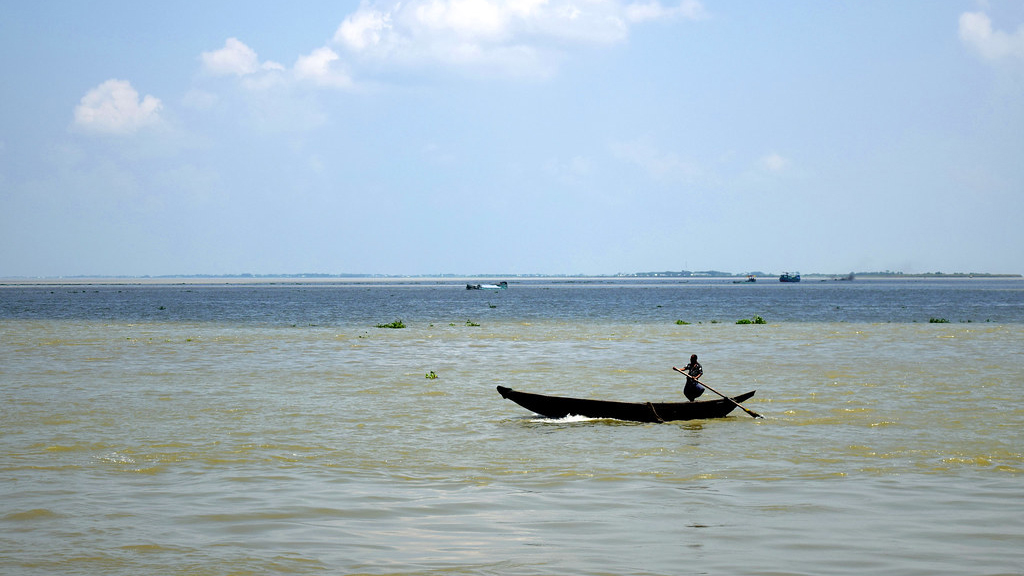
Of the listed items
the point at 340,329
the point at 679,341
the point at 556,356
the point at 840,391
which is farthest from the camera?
the point at 340,329

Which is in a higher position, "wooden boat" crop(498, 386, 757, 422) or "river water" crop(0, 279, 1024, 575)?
"wooden boat" crop(498, 386, 757, 422)

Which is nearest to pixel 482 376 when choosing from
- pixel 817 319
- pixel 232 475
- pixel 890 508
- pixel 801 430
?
pixel 801 430

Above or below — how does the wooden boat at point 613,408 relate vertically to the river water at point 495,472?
above

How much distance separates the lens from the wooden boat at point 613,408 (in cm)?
2272

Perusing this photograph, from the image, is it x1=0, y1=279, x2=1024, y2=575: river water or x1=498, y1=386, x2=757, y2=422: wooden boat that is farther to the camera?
x1=498, y1=386, x2=757, y2=422: wooden boat

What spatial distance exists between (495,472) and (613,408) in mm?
6590

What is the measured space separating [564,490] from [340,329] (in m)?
51.8

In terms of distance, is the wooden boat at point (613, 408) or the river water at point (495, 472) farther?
the wooden boat at point (613, 408)

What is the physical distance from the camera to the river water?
37.8 ft

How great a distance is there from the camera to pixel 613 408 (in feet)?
74.6

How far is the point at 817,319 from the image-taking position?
252 ft

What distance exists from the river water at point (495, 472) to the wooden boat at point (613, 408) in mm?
324

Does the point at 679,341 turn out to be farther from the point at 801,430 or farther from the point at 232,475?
the point at 232,475

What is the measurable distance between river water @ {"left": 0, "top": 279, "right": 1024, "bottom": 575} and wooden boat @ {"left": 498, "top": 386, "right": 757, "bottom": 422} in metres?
0.32
